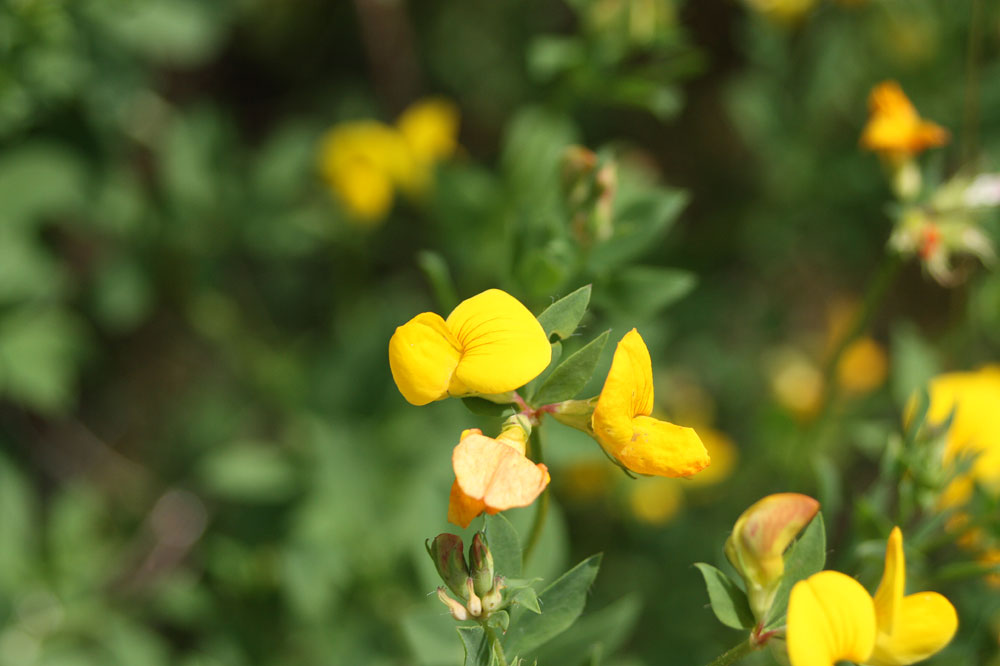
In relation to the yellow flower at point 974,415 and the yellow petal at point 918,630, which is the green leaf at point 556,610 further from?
the yellow flower at point 974,415

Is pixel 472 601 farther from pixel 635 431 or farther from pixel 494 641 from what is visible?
pixel 635 431

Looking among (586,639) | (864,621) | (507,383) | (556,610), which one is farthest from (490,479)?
(586,639)

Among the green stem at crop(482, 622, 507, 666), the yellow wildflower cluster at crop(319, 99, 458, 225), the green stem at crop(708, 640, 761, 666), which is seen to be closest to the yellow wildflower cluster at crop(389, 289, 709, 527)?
the green stem at crop(482, 622, 507, 666)

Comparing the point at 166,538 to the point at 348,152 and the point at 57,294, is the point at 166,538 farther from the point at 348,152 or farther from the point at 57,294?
the point at 348,152

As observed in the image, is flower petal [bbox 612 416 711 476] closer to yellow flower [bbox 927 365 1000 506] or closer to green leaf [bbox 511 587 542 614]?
green leaf [bbox 511 587 542 614]

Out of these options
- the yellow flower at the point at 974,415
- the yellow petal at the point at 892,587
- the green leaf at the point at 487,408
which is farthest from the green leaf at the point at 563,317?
the yellow flower at the point at 974,415

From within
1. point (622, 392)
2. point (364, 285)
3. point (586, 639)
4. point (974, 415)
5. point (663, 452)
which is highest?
point (622, 392)
